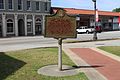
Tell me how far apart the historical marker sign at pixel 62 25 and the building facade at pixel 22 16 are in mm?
36378

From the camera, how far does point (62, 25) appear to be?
498 inches

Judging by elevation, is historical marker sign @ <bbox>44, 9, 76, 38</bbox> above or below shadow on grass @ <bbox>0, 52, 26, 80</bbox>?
above

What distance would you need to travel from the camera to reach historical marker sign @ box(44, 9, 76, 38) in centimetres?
1264

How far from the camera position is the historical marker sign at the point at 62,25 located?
12.6 m

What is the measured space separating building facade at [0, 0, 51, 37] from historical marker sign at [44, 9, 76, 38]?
119ft

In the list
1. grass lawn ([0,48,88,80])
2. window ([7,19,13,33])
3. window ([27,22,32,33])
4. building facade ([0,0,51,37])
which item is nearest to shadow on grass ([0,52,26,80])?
grass lawn ([0,48,88,80])

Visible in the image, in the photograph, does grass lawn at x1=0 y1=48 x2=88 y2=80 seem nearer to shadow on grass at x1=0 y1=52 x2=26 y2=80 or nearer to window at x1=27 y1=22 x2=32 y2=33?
shadow on grass at x1=0 y1=52 x2=26 y2=80

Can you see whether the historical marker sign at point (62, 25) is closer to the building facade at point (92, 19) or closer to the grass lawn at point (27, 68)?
the grass lawn at point (27, 68)

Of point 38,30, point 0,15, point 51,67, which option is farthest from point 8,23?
point 51,67

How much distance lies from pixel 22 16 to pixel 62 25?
3977 centimetres

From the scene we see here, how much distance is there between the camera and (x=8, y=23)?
49281mm

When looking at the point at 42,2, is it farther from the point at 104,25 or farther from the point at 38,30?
the point at 104,25

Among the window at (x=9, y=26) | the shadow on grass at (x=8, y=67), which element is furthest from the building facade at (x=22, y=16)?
the shadow on grass at (x=8, y=67)

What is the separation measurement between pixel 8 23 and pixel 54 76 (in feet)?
128
